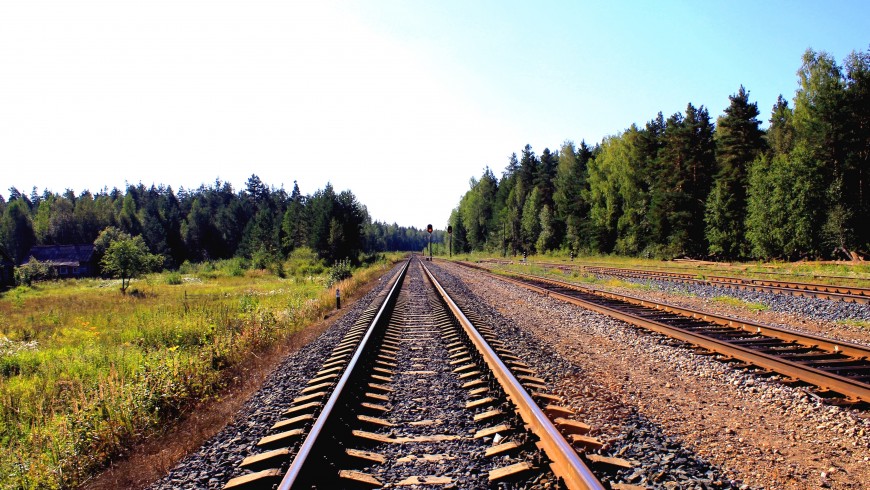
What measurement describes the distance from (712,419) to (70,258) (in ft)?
282

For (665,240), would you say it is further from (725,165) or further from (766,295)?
(766,295)

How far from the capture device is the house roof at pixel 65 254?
226 feet

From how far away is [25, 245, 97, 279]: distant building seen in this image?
2675 inches

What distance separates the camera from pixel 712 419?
15.3ft

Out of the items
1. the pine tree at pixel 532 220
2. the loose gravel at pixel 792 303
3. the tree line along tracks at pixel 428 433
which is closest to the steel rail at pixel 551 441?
the tree line along tracks at pixel 428 433

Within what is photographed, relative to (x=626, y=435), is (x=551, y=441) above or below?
above

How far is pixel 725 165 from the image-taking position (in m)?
38.5

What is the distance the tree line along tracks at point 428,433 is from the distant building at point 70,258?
79509 mm

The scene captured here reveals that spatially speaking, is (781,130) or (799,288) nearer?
(799,288)

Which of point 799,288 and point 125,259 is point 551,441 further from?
point 125,259

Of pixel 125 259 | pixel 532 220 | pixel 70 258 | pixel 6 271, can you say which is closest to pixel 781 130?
pixel 532 220

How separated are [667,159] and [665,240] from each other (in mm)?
7644

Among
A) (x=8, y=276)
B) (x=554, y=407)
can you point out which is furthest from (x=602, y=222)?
(x=8, y=276)

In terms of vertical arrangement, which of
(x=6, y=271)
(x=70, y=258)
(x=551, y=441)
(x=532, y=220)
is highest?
(x=532, y=220)
